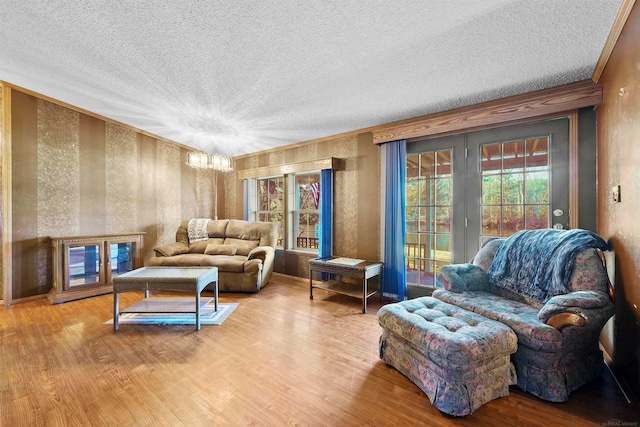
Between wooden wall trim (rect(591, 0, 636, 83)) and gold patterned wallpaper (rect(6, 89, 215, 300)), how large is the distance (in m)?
5.86

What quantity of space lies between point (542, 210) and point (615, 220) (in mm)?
796

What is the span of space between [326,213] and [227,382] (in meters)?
2.90

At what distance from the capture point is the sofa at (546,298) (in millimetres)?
1652

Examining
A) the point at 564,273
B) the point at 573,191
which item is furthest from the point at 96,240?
the point at 573,191

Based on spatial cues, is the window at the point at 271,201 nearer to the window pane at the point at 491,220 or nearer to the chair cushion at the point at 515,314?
the window pane at the point at 491,220

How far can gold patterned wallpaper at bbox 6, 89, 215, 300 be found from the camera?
131 inches

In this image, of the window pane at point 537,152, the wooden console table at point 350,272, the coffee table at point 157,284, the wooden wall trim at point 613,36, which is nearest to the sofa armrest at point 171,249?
the coffee table at point 157,284

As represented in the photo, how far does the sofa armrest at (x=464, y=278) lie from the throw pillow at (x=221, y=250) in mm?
3347

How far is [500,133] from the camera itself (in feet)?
9.72

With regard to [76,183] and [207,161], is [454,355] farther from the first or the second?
[76,183]

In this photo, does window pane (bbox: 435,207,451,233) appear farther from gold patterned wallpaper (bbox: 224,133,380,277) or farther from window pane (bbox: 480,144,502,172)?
gold patterned wallpaper (bbox: 224,133,380,277)

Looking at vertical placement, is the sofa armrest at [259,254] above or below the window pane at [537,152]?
below

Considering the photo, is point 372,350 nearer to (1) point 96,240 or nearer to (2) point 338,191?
(2) point 338,191

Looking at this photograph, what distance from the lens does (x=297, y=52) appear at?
85.8 inches
